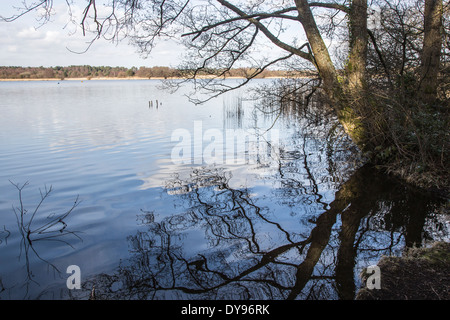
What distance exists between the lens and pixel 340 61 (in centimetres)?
1148

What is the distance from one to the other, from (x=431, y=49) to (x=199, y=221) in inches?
267

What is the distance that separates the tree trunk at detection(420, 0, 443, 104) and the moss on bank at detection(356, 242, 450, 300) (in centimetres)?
556

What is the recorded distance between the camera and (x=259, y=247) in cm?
473

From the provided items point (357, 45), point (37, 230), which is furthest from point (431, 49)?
point (37, 230)

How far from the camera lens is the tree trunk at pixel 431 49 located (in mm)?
7742

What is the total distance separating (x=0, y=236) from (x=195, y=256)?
3206mm

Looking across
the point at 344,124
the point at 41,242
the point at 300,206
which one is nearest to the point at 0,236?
the point at 41,242

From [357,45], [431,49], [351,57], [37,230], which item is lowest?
[37,230]

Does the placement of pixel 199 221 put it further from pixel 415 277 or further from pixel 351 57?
pixel 351 57

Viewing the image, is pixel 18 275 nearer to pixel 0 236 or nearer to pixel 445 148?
pixel 0 236

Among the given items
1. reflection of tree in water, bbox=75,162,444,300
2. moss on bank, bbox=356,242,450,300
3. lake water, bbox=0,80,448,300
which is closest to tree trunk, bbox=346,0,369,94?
lake water, bbox=0,80,448,300

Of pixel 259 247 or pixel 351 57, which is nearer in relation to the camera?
pixel 259 247

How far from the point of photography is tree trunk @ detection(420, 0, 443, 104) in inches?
305
